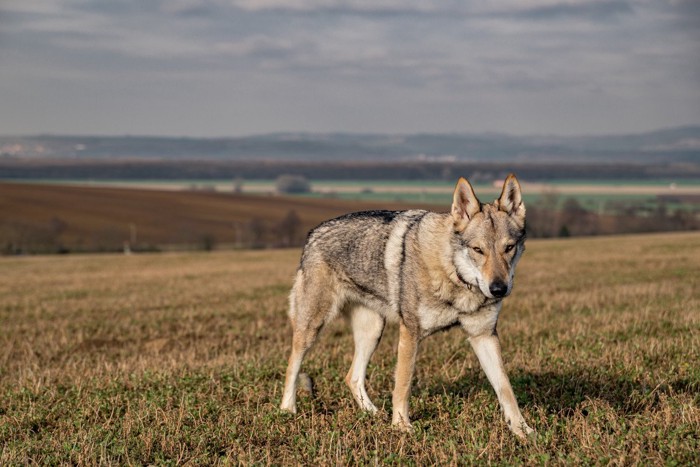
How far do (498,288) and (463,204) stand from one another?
0.89 metres

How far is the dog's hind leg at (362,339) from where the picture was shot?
737 centimetres

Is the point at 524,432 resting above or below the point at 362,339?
below

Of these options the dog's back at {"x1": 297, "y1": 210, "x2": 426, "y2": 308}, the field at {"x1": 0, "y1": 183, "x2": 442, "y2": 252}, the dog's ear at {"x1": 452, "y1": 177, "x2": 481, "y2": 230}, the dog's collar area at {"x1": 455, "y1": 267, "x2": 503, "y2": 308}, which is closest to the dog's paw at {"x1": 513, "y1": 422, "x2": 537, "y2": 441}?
the dog's collar area at {"x1": 455, "y1": 267, "x2": 503, "y2": 308}

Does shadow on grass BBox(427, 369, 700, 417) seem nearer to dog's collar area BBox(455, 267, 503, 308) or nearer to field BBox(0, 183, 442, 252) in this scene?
dog's collar area BBox(455, 267, 503, 308)

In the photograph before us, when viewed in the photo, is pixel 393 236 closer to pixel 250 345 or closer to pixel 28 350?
pixel 250 345

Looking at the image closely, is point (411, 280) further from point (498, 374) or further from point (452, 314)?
point (498, 374)

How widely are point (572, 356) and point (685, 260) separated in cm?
1987

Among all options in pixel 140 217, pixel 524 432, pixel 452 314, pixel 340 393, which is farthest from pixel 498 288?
pixel 140 217

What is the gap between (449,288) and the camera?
6.24m

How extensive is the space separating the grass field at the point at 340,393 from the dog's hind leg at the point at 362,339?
21 cm

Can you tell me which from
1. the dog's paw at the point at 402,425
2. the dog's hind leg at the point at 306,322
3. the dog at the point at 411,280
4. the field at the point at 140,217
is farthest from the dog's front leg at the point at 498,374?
the field at the point at 140,217

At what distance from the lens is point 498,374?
633 centimetres

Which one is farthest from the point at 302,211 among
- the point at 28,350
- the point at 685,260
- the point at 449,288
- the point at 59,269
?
the point at 449,288

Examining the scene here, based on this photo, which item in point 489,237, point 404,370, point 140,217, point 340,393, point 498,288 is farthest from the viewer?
point 140,217
